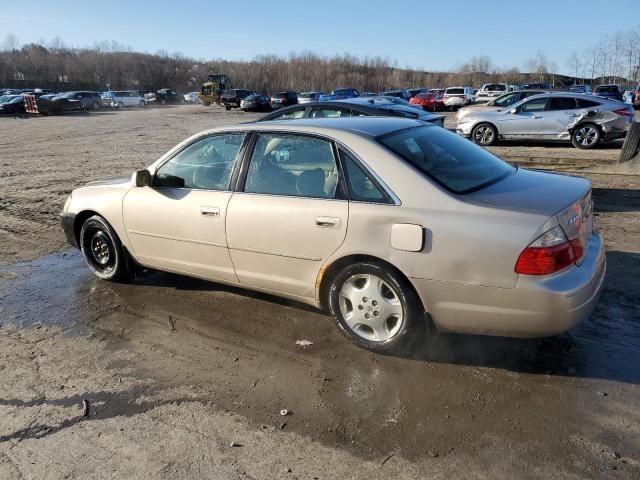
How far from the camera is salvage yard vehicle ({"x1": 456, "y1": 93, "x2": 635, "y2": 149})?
44.7 feet

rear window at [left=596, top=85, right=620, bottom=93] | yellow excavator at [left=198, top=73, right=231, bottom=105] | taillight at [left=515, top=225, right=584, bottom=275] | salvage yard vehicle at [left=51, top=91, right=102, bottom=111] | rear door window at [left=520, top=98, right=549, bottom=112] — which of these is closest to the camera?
taillight at [left=515, top=225, right=584, bottom=275]

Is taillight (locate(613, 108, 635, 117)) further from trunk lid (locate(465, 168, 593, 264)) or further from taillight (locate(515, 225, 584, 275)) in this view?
taillight (locate(515, 225, 584, 275))

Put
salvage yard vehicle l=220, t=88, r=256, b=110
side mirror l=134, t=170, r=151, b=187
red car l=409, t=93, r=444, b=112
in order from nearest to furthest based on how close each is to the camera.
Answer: side mirror l=134, t=170, r=151, b=187 < red car l=409, t=93, r=444, b=112 < salvage yard vehicle l=220, t=88, r=256, b=110

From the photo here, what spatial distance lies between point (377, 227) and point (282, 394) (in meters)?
1.21

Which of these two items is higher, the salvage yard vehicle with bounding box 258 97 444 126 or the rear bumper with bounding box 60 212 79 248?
the salvage yard vehicle with bounding box 258 97 444 126

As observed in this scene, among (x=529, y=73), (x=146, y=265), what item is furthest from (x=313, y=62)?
(x=146, y=265)

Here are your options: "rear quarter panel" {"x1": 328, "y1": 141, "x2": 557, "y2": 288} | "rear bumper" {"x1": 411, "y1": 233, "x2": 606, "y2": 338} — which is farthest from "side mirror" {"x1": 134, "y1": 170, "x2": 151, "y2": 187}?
"rear bumper" {"x1": 411, "y1": 233, "x2": 606, "y2": 338}

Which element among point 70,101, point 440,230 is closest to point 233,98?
point 70,101

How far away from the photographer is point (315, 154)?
12.8ft

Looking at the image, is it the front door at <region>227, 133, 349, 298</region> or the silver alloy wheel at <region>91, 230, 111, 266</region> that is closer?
the front door at <region>227, 133, 349, 298</region>

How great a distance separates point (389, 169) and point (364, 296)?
87 cm

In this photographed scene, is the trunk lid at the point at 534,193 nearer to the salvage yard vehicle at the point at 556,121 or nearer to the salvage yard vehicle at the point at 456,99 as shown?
the salvage yard vehicle at the point at 556,121

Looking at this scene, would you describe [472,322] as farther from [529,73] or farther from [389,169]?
[529,73]

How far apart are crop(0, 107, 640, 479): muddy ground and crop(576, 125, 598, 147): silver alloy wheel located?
10.1 meters
